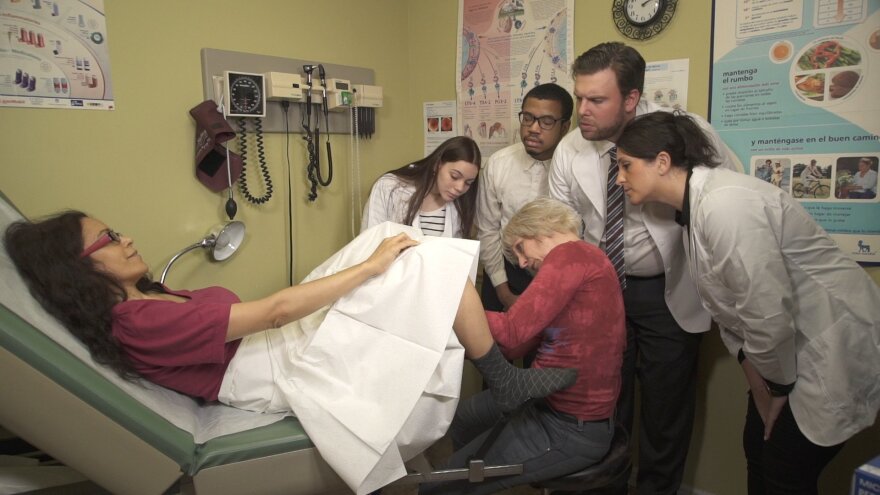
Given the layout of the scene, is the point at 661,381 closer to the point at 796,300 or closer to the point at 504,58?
the point at 796,300

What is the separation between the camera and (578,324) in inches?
53.4

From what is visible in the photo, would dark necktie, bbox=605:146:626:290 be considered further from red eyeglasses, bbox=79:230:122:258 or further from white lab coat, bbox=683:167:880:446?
red eyeglasses, bbox=79:230:122:258

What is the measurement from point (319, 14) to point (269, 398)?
167 centimetres

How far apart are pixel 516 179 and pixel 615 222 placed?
1.57ft

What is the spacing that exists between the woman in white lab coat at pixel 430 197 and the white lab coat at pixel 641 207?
15.1 inches

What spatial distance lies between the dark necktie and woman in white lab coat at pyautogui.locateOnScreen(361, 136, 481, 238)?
54 cm

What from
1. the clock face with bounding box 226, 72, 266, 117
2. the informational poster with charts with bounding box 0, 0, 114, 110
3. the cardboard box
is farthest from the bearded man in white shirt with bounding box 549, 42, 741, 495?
the informational poster with charts with bounding box 0, 0, 114, 110

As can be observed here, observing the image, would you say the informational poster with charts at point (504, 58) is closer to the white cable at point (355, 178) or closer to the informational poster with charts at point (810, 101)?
the white cable at point (355, 178)

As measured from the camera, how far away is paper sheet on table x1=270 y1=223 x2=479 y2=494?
119cm

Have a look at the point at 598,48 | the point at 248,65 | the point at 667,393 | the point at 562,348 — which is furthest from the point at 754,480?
the point at 248,65

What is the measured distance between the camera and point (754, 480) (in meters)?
1.58

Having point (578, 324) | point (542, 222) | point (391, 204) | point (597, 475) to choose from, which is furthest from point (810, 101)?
point (391, 204)

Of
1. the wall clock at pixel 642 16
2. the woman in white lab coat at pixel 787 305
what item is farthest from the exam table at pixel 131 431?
the wall clock at pixel 642 16

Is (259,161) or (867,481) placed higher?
(259,161)
